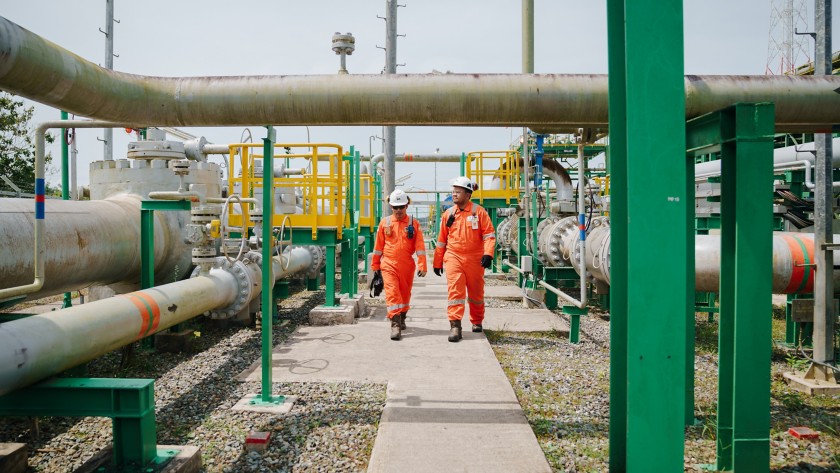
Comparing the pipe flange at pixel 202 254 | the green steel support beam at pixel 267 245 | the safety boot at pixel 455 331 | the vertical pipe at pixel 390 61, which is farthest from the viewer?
the vertical pipe at pixel 390 61

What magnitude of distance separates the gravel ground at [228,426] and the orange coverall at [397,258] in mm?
1891

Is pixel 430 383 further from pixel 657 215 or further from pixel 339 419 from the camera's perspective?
pixel 657 215

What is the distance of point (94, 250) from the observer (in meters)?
4.85

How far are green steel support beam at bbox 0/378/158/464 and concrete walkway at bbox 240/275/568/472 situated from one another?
3.97ft

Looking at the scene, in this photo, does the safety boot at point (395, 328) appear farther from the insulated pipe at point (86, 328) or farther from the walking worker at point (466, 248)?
the insulated pipe at point (86, 328)

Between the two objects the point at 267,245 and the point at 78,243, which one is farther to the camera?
the point at 78,243

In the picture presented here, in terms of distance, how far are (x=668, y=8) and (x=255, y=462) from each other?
3.12 metres

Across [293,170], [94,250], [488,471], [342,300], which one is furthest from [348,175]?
[488,471]

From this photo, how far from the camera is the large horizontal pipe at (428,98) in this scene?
3041mm

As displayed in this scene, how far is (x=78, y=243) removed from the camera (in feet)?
15.1

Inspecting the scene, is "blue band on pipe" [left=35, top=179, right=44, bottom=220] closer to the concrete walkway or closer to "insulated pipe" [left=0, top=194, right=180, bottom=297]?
"insulated pipe" [left=0, top=194, right=180, bottom=297]

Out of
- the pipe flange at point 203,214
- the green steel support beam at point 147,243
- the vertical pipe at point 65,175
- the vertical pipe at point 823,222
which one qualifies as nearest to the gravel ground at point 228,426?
the green steel support beam at point 147,243

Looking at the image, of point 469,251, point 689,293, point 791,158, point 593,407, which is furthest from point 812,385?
point 791,158

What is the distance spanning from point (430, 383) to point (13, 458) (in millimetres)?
2748
